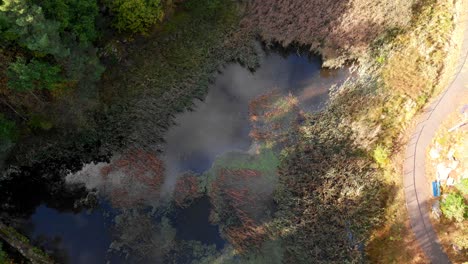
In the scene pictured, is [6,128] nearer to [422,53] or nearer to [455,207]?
[455,207]

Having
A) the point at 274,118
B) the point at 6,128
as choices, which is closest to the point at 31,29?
the point at 6,128

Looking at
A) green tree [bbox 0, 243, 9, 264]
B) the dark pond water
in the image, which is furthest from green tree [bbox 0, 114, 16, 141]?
green tree [bbox 0, 243, 9, 264]

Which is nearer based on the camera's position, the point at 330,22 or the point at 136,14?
the point at 136,14

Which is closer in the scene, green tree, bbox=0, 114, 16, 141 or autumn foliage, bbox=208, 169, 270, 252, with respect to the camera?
green tree, bbox=0, 114, 16, 141

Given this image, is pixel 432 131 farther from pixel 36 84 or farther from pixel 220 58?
pixel 36 84

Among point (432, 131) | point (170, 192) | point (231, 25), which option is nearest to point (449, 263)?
point (432, 131)

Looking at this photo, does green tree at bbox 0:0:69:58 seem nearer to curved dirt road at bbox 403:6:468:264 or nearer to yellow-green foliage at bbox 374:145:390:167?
yellow-green foliage at bbox 374:145:390:167
